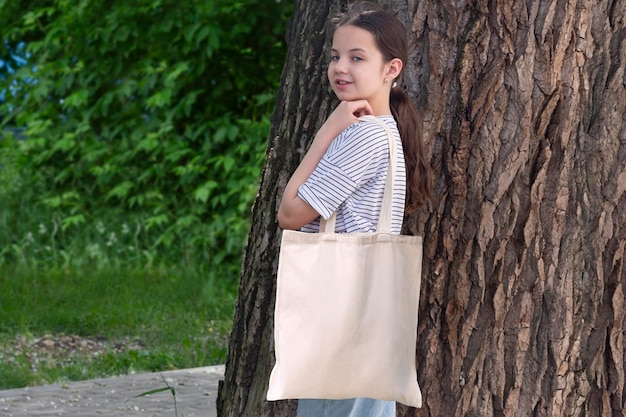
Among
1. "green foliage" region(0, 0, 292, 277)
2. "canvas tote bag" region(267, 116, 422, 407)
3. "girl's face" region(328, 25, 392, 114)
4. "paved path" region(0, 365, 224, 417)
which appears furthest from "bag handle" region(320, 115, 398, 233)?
"green foliage" region(0, 0, 292, 277)

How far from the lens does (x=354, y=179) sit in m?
2.61

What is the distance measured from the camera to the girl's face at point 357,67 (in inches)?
108

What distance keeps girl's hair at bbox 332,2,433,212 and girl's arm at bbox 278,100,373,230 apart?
17 centimetres

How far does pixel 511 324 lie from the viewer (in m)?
3.13

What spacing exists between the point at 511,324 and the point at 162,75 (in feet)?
21.3

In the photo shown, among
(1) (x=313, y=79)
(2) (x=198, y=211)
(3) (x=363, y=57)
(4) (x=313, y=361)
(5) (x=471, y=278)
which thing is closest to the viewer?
(4) (x=313, y=361)

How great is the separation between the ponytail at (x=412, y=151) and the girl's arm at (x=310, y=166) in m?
0.17

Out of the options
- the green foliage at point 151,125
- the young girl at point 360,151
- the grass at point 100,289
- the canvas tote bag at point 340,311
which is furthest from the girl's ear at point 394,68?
the green foliage at point 151,125

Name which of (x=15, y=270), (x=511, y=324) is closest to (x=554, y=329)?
(x=511, y=324)

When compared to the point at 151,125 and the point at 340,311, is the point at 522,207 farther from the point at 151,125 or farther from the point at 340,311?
the point at 151,125

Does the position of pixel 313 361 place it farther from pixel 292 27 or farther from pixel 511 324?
pixel 292 27

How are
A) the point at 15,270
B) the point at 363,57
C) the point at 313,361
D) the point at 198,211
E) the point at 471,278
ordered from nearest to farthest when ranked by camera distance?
the point at 313,361 < the point at 363,57 < the point at 471,278 < the point at 15,270 < the point at 198,211

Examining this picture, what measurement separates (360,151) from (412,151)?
28 centimetres

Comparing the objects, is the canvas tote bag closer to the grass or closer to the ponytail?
the ponytail
